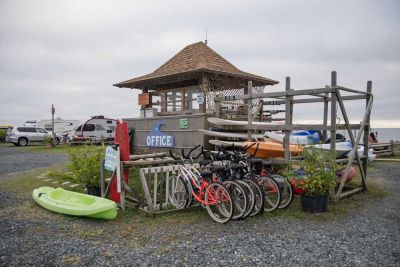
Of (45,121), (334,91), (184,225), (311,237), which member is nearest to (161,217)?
(184,225)

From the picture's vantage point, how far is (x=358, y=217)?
6.20 m

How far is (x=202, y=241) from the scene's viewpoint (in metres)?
4.96

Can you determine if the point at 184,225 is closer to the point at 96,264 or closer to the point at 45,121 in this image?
the point at 96,264

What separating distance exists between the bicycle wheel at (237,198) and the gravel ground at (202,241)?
0.70ft

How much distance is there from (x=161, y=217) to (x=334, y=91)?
450 centimetres

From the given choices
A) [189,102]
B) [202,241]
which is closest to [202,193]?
[202,241]

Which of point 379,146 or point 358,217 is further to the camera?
point 379,146

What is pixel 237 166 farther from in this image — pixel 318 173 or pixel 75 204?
pixel 75 204

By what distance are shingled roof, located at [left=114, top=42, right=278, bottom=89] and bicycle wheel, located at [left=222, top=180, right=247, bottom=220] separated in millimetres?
8773

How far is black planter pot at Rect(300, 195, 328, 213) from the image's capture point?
6.38m

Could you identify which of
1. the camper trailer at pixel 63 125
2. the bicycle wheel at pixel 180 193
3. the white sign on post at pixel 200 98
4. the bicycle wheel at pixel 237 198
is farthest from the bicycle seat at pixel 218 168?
the camper trailer at pixel 63 125

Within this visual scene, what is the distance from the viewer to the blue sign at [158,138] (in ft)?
35.2

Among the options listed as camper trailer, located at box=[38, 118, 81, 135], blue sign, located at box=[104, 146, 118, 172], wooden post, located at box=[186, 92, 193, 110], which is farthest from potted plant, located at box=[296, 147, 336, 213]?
camper trailer, located at box=[38, 118, 81, 135]

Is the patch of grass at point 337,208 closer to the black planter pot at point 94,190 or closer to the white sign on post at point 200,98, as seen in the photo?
the black planter pot at point 94,190
